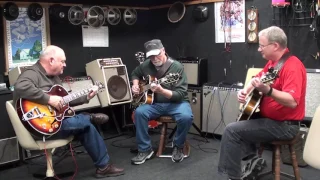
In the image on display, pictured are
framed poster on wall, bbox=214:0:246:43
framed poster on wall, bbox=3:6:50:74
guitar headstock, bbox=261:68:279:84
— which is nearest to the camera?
guitar headstock, bbox=261:68:279:84

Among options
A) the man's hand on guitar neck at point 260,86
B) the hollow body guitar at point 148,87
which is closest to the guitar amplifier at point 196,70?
the hollow body guitar at point 148,87

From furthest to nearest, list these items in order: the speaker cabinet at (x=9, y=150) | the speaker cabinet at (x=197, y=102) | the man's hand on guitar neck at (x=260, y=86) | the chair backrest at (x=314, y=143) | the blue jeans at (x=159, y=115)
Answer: the speaker cabinet at (x=197, y=102), the blue jeans at (x=159, y=115), the speaker cabinet at (x=9, y=150), the man's hand on guitar neck at (x=260, y=86), the chair backrest at (x=314, y=143)

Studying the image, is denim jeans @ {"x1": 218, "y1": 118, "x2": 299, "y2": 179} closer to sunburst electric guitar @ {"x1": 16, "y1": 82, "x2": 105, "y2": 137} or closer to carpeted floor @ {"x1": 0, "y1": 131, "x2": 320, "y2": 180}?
carpeted floor @ {"x1": 0, "y1": 131, "x2": 320, "y2": 180}

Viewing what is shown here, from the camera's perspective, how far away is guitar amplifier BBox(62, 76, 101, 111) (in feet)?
13.4

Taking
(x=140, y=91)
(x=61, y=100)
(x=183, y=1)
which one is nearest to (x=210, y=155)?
(x=140, y=91)

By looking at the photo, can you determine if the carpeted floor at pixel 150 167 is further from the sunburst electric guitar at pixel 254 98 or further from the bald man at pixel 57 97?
the sunburst electric guitar at pixel 254 98

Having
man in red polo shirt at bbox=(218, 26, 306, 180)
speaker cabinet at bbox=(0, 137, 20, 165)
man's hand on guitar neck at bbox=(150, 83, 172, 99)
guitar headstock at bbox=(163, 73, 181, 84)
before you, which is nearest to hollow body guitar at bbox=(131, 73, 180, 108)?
guitar headstock at bbox=(163, 73, 181, 84)

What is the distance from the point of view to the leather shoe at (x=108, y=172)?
3.26m

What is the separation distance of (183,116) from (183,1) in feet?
6.65

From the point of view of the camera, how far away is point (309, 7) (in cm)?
377

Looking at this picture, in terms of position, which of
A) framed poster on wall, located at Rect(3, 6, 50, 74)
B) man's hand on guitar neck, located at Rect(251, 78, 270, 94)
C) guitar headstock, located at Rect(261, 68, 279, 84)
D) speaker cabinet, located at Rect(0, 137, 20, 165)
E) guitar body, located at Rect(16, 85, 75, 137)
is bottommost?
speaker cabinet, located at Rect(0, 137, 20, 165)

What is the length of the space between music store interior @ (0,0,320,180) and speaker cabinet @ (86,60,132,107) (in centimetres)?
1

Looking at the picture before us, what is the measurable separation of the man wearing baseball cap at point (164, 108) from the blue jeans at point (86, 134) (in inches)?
17.9

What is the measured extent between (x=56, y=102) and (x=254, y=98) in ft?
5.02
